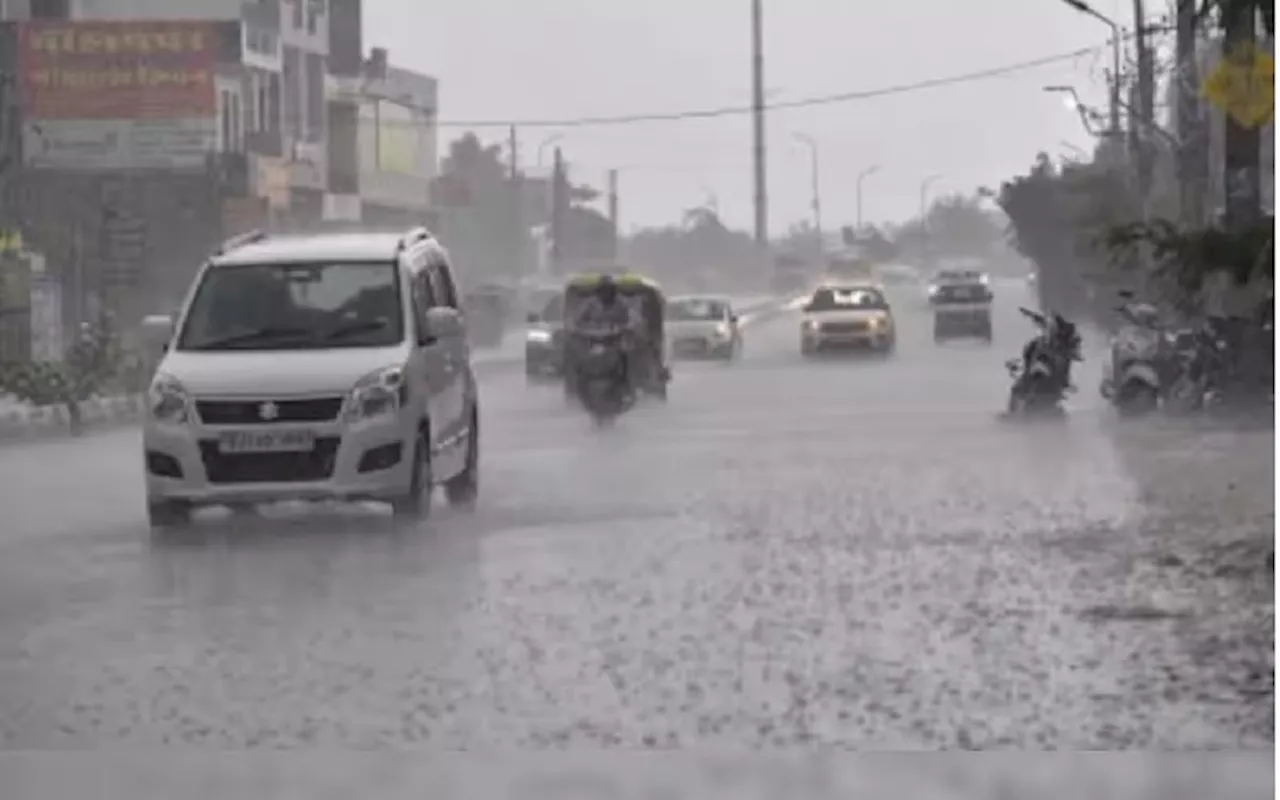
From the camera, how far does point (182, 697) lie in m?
11.3

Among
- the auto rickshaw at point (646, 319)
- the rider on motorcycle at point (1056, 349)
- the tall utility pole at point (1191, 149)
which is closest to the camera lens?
the rider on motorcycle at point (1056, 349)

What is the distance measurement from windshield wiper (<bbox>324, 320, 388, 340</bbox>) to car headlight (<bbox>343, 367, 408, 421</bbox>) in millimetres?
753

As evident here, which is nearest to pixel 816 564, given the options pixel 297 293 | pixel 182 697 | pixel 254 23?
pixel 297 293

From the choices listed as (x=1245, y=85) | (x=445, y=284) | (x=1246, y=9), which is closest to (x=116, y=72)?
(x=445, y=284)

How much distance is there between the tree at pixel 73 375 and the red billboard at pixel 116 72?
1830 cm

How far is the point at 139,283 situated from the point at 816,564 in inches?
1501

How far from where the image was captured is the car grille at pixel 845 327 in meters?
54.2

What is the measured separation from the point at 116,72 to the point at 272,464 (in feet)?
132

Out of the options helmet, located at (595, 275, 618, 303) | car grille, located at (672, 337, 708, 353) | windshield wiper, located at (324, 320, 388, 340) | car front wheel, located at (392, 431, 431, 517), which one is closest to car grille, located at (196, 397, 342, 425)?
car front wheel, located at (392, 431, 431, 517)

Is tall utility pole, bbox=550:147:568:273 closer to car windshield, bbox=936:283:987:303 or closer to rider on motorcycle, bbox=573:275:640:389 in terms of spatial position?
car windshield, bbox=936:283:987:303

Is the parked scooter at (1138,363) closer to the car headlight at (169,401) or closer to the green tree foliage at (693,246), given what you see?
the car headlight at (169,401)

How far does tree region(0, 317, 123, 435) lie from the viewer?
116 feet

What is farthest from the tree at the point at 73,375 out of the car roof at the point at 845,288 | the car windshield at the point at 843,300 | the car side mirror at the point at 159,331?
the car roof at the point at 845,288

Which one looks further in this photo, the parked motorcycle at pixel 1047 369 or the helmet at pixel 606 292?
the parked motorcycle at pixel 1047 369
